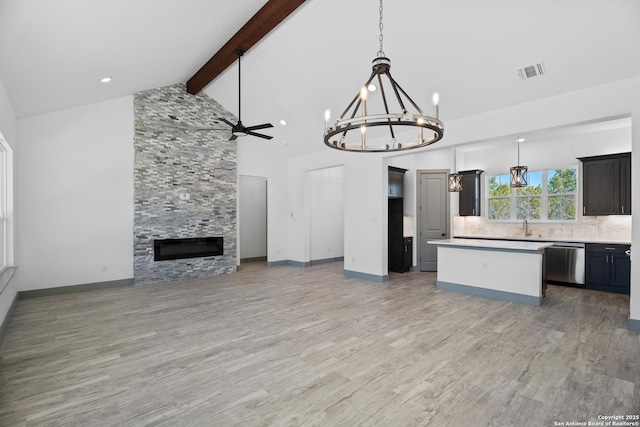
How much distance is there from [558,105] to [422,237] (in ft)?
13.5

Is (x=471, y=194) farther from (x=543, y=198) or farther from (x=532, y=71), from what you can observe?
(x=532, y=71)

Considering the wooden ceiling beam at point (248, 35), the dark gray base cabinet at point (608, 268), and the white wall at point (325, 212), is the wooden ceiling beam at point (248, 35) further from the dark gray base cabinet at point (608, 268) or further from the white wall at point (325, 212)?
the dark gray base cabinet at point (608, 268)

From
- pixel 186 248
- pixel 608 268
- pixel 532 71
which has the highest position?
pixel 532 71

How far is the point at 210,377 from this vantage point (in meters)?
2.70

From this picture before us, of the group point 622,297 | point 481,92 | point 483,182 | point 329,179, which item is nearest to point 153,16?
point 481,92

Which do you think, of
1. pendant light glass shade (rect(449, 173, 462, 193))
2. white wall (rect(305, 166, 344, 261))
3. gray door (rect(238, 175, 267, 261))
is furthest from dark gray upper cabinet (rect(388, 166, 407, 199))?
gray door (rect(238, 175, 267, 261))

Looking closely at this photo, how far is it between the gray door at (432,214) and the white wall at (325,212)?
8.94 feet

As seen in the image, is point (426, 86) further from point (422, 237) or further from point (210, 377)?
point (210, 377)

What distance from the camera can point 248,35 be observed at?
486 centimetres

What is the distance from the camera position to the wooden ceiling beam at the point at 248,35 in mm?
4316

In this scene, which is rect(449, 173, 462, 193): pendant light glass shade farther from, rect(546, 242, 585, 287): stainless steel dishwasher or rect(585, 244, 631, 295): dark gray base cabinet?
rect(585, 244, 631, 295): dark gray base cabinet

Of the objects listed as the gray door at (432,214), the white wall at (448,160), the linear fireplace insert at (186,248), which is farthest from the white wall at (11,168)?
the gray door at (432,214)

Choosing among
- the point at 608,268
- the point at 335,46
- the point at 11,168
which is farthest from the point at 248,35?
the point at 608,268

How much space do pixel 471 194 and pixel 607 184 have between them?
252 cm
